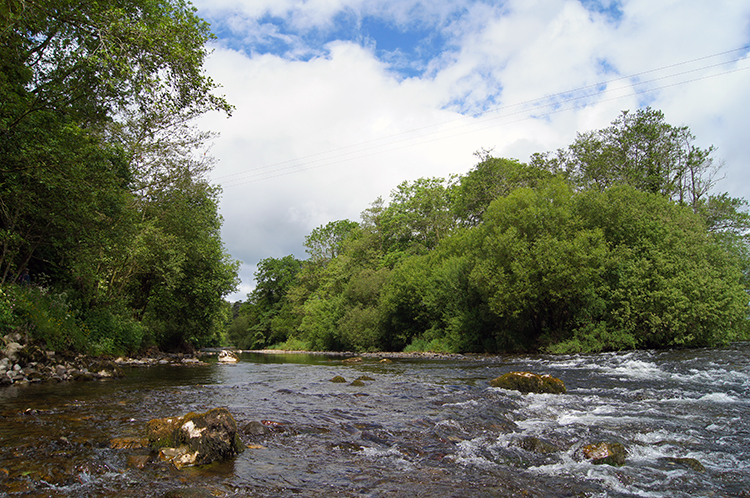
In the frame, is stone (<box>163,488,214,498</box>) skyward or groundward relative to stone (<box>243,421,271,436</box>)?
skyward

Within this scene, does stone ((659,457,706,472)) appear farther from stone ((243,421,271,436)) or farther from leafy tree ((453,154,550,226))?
leafy tree ((453,154,550,226))

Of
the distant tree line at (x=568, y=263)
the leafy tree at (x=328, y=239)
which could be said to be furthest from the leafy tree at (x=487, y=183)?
the leafy tree at (x=328, y=239)

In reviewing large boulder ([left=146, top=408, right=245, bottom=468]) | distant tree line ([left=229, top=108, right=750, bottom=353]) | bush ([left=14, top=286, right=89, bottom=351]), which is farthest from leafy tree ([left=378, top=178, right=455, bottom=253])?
large boulder ([left=146, top=408, right=245, bottom=468])

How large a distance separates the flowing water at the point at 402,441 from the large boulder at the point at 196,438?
0.22 meters

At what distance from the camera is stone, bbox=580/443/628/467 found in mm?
5486

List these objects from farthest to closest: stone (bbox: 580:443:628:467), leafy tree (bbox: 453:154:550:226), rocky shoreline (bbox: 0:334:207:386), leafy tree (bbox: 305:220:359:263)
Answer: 1. leafy tree (bbox: 305:220:359:263)
2. leafy tree (bbox: 453:154:550:226)
3. rocky shoreline (bbox: 0:334:207:386)
4. stone (bbox: 580:443:628:467)

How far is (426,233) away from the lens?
5403 centimetres

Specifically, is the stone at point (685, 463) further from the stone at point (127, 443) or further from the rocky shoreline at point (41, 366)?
the rocky shoreline at point (41, 366)

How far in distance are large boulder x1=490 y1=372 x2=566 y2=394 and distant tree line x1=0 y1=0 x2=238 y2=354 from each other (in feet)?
35.9

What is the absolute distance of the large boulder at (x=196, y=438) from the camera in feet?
17.4

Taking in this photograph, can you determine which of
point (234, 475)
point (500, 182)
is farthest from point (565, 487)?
point (500, 182)

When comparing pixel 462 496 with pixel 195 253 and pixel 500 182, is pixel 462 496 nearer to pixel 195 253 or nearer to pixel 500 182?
pixel 195 253

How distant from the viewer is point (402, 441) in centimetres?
650

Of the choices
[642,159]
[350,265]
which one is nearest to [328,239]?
[350,265]
